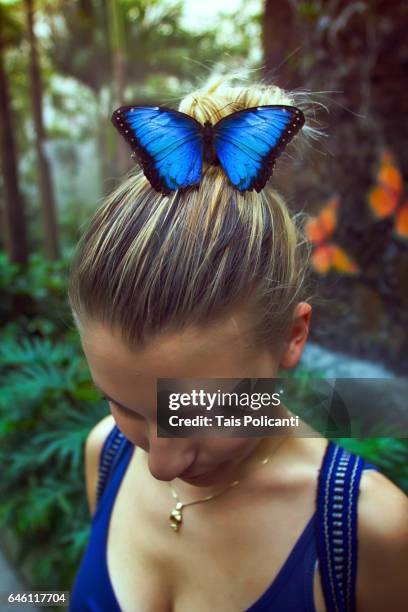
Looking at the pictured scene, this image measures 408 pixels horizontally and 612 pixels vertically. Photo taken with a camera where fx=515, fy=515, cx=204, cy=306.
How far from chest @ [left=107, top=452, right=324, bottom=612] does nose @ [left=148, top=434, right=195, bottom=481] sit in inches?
6.1

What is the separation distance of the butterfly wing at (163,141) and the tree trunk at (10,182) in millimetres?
3381

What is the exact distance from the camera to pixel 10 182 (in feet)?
11.7

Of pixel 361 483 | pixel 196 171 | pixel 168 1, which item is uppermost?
pixel 168 1

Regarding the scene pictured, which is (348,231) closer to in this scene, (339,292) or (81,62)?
(339,292)

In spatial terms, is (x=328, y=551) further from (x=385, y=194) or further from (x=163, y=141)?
(x=385, y=194)

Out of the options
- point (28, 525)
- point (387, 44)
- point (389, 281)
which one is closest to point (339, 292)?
point (389, 281)

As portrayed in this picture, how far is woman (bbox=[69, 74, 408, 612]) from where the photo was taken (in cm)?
48

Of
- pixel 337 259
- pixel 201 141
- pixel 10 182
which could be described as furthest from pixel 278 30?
pixel 10 182

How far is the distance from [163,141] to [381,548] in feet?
1.49

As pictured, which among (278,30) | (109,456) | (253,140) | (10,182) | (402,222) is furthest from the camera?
(10,182)

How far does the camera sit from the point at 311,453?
598mm

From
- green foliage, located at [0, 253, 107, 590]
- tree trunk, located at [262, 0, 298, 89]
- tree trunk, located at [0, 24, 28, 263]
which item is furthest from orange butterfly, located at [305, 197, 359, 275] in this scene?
tree trunk, located at [0, 24, 28, 263]

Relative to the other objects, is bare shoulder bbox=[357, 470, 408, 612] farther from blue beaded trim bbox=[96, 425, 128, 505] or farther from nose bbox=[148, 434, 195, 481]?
blue beaded trim bbox=[96, 425, 128, 505]

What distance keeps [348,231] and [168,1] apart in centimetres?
189
